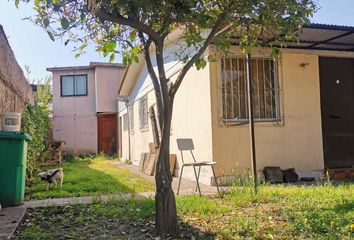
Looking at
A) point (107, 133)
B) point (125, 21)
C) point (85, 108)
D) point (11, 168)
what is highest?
point (85, 108)

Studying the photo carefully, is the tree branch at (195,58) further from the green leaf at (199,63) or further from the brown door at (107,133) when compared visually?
the brown door at (107,133)

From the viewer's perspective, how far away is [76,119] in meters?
23.4

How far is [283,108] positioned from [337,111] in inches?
65.3

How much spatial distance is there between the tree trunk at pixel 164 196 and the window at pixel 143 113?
34.9ft

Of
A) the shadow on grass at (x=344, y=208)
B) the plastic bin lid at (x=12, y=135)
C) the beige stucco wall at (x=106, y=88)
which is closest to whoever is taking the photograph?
the shadow on grass at (x=344, y=208)

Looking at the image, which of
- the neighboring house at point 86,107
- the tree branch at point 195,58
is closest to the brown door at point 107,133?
the neighboring house at point 86,107

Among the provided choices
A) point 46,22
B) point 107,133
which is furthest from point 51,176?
point 107,133

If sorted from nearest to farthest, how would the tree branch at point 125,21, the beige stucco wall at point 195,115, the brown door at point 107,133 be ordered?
the tree branch at point 125,21
the beige stucco wall at point 195,115
the brown door at point 107,133

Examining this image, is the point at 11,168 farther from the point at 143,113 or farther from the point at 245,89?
the point at 143,113

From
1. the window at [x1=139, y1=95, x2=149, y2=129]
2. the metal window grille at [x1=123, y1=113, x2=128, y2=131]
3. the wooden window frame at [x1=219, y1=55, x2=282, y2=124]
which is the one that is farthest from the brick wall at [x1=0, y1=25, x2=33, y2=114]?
the metal window grille at [x1=123, y1=113, x2=128, y2=131]

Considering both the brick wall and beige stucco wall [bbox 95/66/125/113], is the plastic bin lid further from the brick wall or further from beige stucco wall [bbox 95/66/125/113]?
beige stucco wall [bbox 95/66/125/113]

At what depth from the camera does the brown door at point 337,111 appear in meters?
9.59

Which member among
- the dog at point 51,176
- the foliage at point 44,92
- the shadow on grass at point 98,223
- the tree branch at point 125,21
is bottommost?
the shadow on grass at point 98,223

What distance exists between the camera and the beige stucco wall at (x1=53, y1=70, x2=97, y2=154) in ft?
76.3
